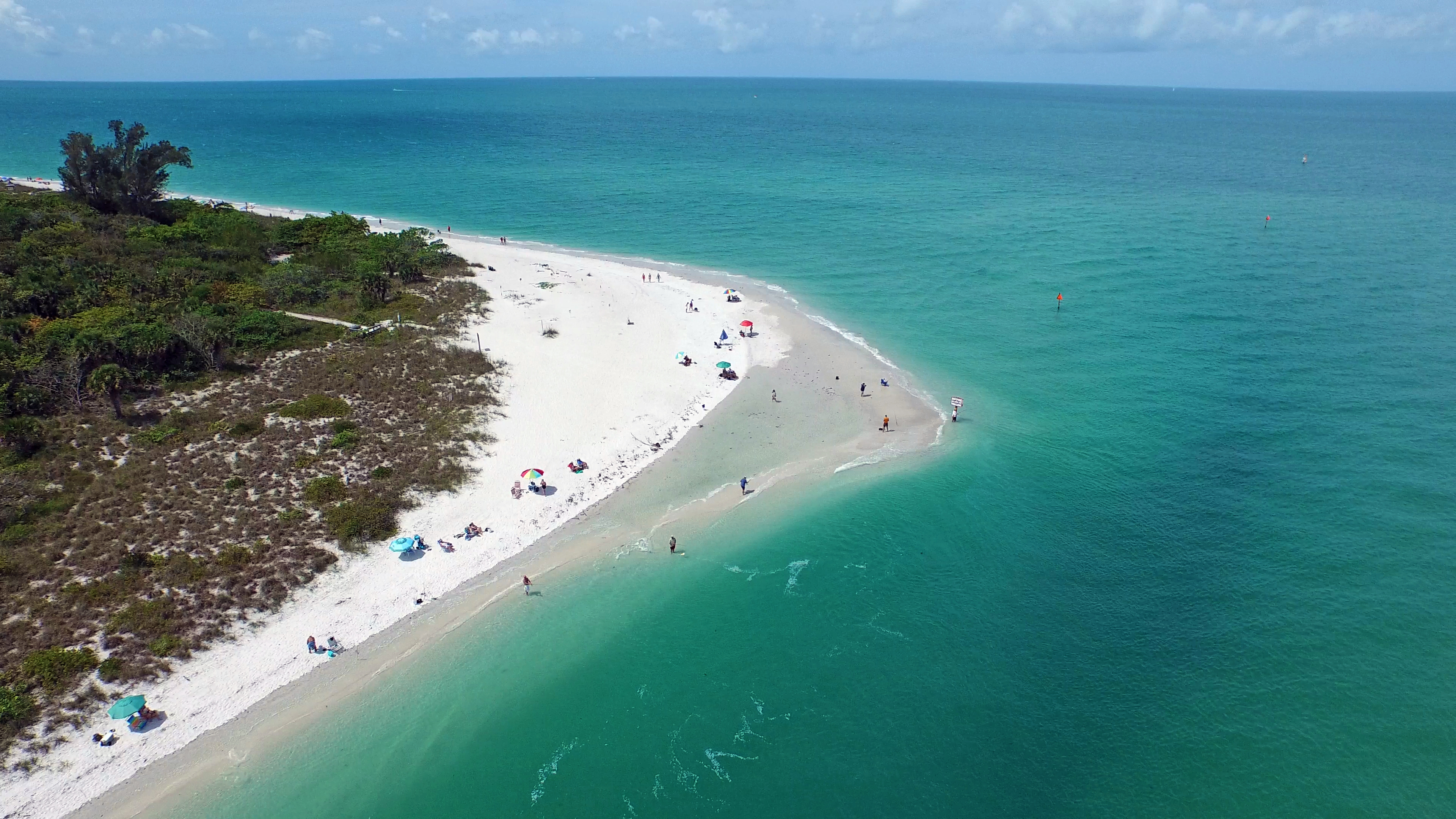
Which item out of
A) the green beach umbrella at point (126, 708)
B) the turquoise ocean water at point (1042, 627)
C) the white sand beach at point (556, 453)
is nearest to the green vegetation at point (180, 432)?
the green beach umbrella at point (126, 708)

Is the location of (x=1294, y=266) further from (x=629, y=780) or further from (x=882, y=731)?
(x=629, y=780)

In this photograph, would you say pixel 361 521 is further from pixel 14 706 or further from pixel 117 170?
pixel 117 170

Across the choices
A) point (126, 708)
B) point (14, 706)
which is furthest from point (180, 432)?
point (126, 708)

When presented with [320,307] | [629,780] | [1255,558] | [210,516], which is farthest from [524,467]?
[1255,558]

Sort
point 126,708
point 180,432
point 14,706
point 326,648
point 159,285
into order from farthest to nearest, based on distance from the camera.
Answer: point 159,285, point 180,432, point 326,648, point 126,708, point 14,706

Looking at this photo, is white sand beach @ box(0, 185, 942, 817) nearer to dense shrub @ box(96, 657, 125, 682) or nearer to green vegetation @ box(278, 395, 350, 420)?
dense shrub @ box(96, 657, 125, 682)

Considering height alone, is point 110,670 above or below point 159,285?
below
